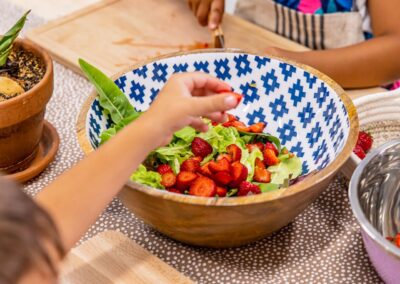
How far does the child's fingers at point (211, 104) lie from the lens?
2.30 ft

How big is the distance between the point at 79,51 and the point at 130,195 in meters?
0.61

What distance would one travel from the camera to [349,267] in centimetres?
83

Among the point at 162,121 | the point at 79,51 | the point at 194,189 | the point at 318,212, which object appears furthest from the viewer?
the point at 79,51

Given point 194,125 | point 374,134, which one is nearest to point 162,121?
point 194,125

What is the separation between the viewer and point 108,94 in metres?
0.90

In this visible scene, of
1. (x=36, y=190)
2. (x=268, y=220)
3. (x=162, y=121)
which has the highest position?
(x=162, y=121)

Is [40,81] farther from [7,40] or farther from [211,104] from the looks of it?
[211,104]

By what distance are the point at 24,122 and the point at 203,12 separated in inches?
23.4

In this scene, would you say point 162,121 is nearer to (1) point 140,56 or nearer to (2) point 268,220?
(2) point 268,220

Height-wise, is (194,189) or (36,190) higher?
(194,189)

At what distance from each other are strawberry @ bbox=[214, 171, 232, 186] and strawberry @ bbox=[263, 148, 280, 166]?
91 mm

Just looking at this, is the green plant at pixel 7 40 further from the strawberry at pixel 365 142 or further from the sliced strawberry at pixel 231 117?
the strawberry at pixel 365 142

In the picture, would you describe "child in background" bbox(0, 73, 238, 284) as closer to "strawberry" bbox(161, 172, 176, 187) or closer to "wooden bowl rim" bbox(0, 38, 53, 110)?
"strawberry" bbox(161, 172, 176, 187)

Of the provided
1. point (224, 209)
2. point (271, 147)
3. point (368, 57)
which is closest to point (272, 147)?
point (271, 147)
